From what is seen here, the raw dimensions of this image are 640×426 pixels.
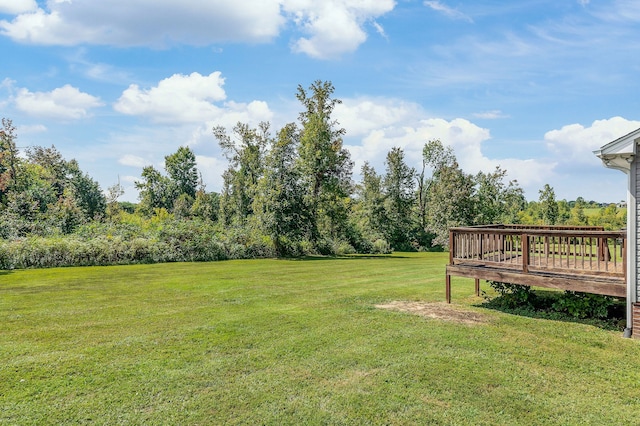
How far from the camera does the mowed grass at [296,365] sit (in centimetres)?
372

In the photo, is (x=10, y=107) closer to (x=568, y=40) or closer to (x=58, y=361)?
(x=58, y=361)

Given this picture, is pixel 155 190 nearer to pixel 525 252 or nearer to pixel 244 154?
pixel 244 154

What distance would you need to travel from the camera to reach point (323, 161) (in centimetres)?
2538

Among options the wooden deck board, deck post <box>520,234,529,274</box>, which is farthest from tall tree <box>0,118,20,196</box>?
deck post <box>520,234,529,274</box>

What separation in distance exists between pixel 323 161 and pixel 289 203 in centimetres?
548

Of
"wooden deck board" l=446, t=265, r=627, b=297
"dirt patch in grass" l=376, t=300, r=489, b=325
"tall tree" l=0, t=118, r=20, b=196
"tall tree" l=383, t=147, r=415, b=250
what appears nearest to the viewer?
"wooden deck board" l=446, t=265, r=627, b=297

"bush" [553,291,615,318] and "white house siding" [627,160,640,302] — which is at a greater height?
"white house siding" [627,160,640,302]

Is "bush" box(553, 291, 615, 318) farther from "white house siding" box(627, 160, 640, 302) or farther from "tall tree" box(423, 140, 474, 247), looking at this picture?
"tall tree" box(423, 140, 474, 247)

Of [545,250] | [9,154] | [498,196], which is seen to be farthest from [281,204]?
[498,196]

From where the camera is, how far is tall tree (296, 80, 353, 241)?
24.8 metres

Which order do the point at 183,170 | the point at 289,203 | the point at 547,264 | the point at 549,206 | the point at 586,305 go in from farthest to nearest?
1. the point at 183,170
2. the point at 549,206
3. the point at 289,203
4. the point at 547,264
5. the point at 586,305

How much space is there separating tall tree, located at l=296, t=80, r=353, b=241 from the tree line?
0.07m

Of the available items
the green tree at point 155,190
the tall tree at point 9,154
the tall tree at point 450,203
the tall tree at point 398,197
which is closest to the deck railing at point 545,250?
the tall tree at point 398,197

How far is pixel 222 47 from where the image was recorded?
15.0 m
